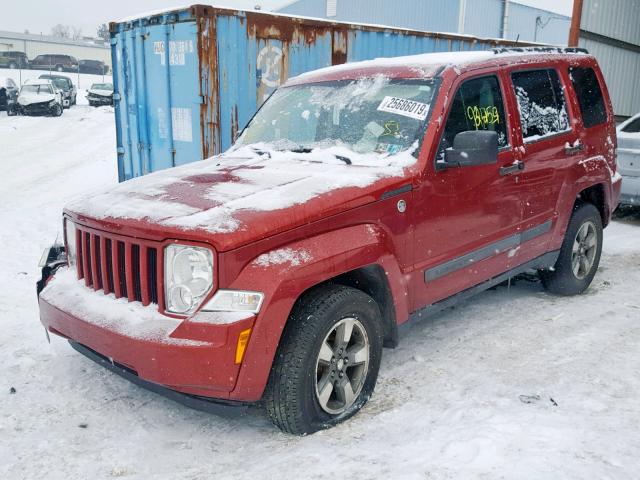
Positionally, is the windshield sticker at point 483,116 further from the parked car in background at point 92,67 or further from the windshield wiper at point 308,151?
the parked car in background at point 92,67

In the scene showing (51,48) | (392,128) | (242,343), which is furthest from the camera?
(51,48)

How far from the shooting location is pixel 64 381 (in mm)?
3773

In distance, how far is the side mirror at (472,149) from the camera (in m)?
3.51

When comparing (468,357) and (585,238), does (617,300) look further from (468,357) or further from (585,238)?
(468,357)

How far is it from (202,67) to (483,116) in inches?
154

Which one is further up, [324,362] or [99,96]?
[99,96]

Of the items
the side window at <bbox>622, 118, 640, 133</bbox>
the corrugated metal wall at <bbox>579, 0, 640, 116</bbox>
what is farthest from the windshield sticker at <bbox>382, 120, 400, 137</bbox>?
the corrugated metal wall at <bbox>579, 0, 640, 116</bbox>

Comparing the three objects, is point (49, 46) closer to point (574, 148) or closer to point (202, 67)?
point (202, 67)

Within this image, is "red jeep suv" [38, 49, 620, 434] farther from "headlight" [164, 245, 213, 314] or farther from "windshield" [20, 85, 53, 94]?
"windshield" [20, 85, 53, 94]

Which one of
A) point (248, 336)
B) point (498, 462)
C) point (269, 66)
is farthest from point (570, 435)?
point (269, 66)

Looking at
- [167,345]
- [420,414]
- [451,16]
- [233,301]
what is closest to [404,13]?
[451,16]

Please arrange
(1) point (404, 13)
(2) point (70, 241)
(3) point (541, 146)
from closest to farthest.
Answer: (2) point (70, 241) < (3) point (541, 146) < (1) point (404, 13)

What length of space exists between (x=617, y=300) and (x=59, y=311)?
14.2 ft

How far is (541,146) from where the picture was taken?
14.7 feet
